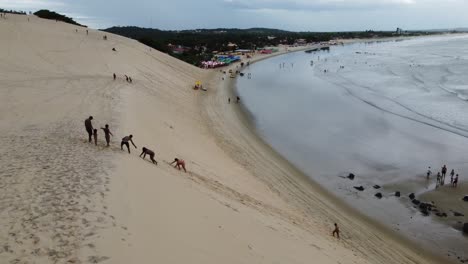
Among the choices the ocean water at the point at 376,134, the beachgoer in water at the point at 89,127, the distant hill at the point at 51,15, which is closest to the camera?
the beachgoer in water at the point at 89,127

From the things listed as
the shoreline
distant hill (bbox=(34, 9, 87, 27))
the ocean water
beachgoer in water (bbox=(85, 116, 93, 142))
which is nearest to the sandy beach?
the shoreline

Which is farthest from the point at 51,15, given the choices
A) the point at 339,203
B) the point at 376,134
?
the point at 339,203

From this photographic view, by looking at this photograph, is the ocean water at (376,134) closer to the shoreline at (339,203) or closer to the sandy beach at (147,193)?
the shoreline at (339,203)

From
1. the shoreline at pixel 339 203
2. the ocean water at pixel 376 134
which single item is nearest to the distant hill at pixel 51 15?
the ocean water at pixel 376 134

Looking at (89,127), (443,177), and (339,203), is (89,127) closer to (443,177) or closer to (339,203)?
(339,203)

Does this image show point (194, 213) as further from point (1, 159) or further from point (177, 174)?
point (1, 159)

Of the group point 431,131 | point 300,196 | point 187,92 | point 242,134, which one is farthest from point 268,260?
point 187,92

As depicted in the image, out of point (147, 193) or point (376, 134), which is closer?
point (147, 193)

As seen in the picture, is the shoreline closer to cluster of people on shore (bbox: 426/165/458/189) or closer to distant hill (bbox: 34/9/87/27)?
cluster of people on shore (bbox: 426/165/458/189)
